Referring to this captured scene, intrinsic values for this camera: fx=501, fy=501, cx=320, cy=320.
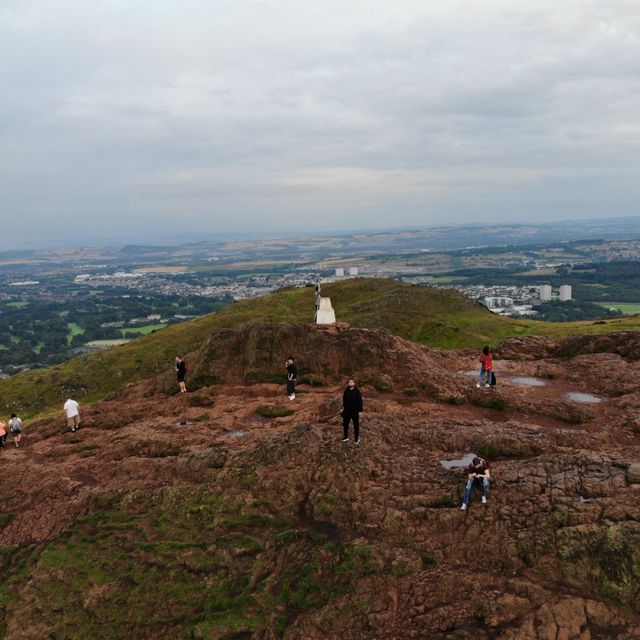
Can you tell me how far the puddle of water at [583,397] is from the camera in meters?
23.1

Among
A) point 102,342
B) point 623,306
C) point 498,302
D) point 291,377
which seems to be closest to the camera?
point 291,377

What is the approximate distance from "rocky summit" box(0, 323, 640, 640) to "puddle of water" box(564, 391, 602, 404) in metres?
0.17

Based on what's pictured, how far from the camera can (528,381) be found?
88.1ft

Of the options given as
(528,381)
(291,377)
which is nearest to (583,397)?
(528,381)

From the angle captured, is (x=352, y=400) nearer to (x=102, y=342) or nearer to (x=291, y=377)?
(x=291, y=377)

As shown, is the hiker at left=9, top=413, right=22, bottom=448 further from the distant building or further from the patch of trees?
the distant building

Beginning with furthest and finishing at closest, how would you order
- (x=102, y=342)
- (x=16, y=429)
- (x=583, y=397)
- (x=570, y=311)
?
(x=102, y=342), (x=570, y=311), (x=16, y=429), (x=583, y=397)

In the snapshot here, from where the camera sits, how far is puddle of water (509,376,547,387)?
26.2m

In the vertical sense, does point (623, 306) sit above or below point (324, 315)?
below

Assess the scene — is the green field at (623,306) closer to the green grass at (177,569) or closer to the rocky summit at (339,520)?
the rocky summit at (339,520)

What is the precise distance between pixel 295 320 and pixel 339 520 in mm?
54920

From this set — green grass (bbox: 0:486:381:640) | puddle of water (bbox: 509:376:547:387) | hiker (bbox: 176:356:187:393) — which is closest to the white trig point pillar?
hiker (bbox: 176:356:187:393)

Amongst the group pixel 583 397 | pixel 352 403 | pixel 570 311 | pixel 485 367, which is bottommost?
pixel 570 311

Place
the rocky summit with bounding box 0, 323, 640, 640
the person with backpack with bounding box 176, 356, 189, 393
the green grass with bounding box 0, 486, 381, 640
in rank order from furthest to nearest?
the person with backpack with bounding box 176, 356, 189, 393 < the green grass with bounding box 0, 486, 381, 640 < the rocky summit with bounding box 0, 323, 640, 640
